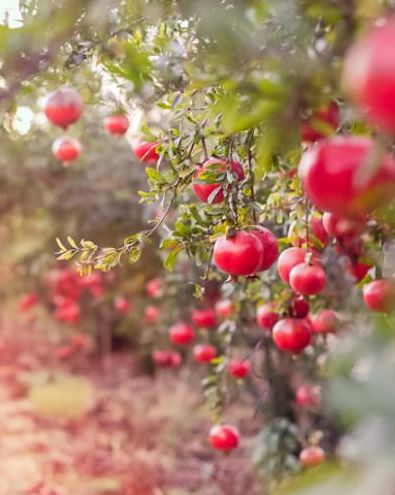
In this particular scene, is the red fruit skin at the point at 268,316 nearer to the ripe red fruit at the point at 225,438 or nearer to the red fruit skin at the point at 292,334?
the red fruit skin at the point at 292,334

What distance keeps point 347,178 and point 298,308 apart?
1.59 m

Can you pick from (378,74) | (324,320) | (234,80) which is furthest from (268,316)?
(378,74)

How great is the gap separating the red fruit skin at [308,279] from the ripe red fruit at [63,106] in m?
1.10

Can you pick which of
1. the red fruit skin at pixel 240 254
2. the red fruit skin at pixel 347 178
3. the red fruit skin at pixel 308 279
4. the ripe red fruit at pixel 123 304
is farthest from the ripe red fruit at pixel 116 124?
the ripe red fruit at pixel 123 304

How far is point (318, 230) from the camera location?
6.22 feet

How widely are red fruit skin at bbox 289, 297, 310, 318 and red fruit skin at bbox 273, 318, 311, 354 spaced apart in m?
0.06

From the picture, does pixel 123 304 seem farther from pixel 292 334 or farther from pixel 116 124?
pixel 292 334

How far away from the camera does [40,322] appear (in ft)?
32.1

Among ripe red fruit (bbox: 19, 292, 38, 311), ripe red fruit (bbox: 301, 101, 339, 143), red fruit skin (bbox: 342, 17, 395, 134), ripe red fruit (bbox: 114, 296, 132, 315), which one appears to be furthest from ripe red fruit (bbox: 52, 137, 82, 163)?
ripe red fruit (bbox: 19, 292, 38, 311)

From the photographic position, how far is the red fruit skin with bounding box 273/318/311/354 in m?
2.17

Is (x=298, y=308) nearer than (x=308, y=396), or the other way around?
(x=298, y=308)

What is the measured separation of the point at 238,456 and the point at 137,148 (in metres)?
4.59

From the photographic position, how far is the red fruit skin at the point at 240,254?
143 cm

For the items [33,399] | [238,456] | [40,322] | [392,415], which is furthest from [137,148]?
[40,322]
